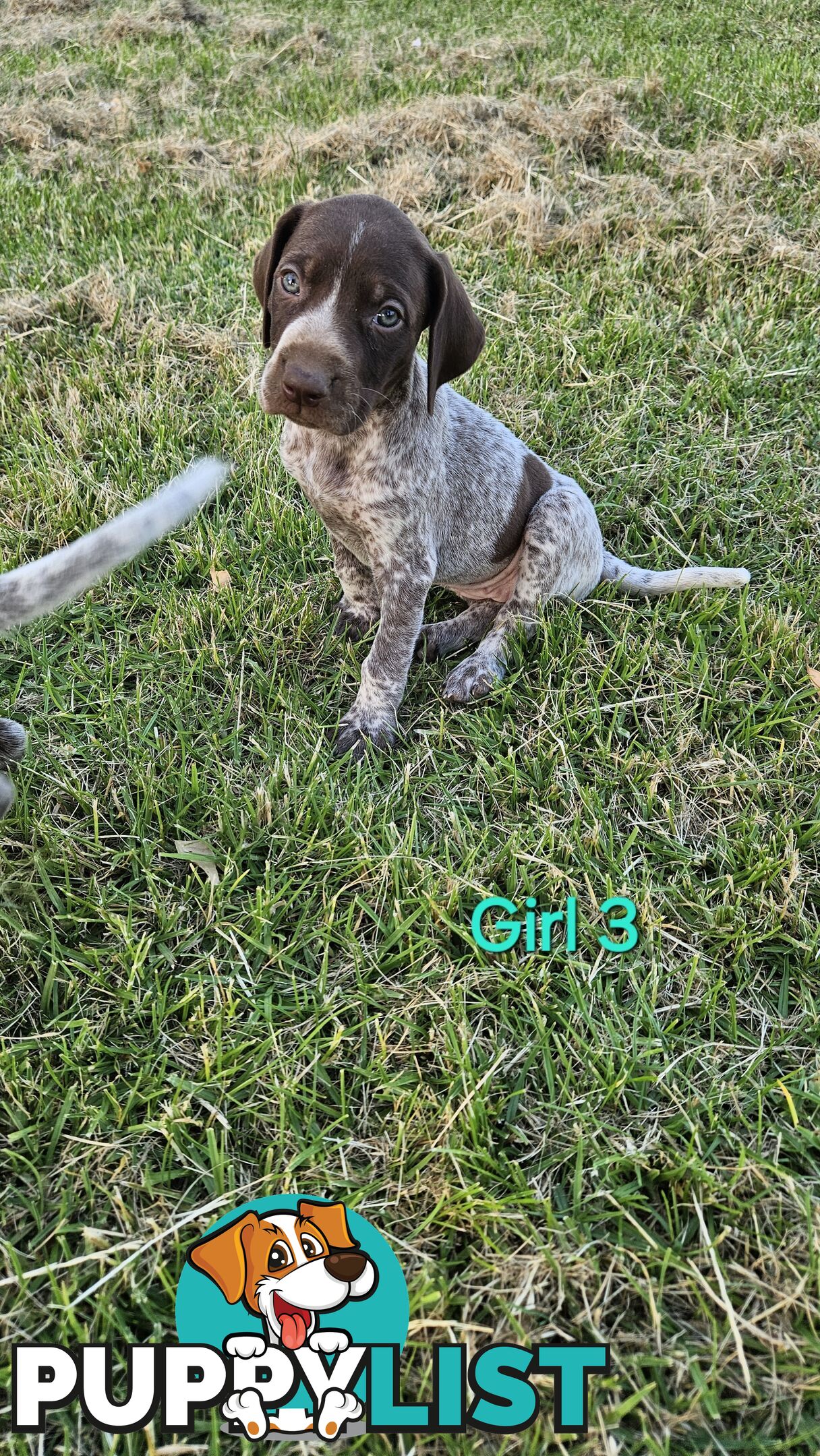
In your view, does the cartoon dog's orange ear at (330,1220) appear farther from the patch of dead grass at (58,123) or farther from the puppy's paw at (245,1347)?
the patch of dead grass at (58,123)

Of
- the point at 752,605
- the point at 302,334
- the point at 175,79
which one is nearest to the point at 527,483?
the point at 752,605

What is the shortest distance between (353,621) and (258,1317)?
7.64 ft

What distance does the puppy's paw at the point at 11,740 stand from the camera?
8.34 feet

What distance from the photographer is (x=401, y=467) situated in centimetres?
295

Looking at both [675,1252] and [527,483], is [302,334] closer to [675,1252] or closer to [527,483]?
[527,483]

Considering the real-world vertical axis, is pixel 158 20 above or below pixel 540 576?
above

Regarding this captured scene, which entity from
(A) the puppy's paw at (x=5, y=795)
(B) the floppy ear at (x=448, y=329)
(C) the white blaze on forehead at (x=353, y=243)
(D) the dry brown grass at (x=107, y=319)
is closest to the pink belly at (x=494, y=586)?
(B) the floppy ear at (x=448, y=329)

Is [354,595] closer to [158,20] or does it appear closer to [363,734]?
[363,734]

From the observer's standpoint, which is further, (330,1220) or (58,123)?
(58,123)

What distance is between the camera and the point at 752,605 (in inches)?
139

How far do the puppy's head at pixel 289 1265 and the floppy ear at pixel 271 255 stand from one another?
8.05 ft

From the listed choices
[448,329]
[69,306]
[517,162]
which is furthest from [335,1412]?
[517,162]

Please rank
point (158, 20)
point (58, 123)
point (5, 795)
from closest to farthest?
1. point (5, 795)
2. point (58, 123)
3. point (158, 20)

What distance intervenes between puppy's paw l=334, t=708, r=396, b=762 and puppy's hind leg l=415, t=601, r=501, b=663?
512mm
